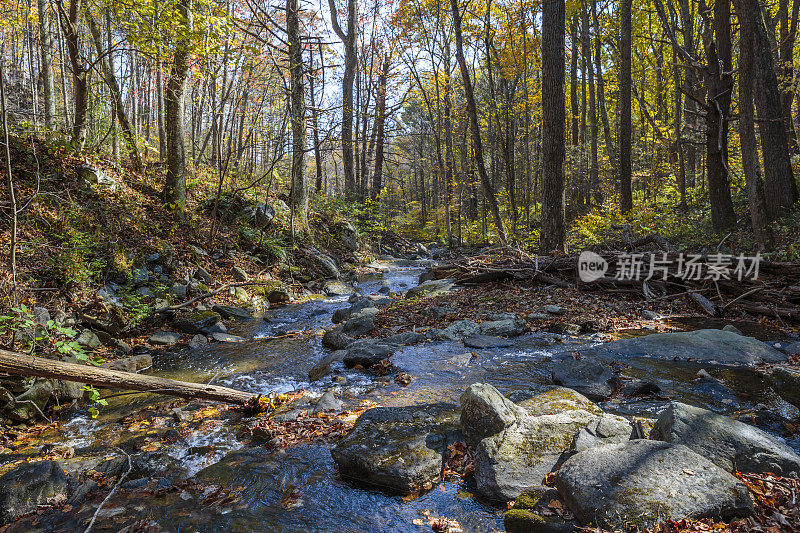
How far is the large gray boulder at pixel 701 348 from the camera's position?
5.12 meters

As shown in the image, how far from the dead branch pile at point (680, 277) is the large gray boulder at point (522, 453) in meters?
5.65

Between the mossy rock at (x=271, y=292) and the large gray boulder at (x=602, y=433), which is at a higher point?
the mossy rock at (x=271, y=292)

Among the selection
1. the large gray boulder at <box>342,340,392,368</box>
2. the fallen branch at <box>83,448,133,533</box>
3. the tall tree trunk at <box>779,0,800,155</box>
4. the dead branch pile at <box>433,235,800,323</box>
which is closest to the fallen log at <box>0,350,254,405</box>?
the fallen branch at <box>83,448,133,533</box>

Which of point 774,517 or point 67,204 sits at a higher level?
point 67,204

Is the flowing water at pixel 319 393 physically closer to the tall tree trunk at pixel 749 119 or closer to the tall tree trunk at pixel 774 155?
the tall tree trunk at pixel 749 119

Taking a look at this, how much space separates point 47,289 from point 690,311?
1085 centimetres

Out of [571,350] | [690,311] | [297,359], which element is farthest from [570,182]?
[297,359]

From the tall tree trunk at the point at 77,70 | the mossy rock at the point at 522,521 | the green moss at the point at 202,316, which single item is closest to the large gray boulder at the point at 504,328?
the mossy rock at the point at 522,521

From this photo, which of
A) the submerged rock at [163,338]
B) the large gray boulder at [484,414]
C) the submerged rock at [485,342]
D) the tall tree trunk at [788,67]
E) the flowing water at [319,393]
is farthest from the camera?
the tall tree trunk at [788,67]

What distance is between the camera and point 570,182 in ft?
81.0

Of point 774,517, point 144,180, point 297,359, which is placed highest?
point 144,180

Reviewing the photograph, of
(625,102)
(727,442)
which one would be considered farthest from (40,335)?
(625,102)

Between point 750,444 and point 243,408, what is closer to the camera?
point 750,444

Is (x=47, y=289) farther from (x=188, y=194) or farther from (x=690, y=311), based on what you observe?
(x=690, y=311)
